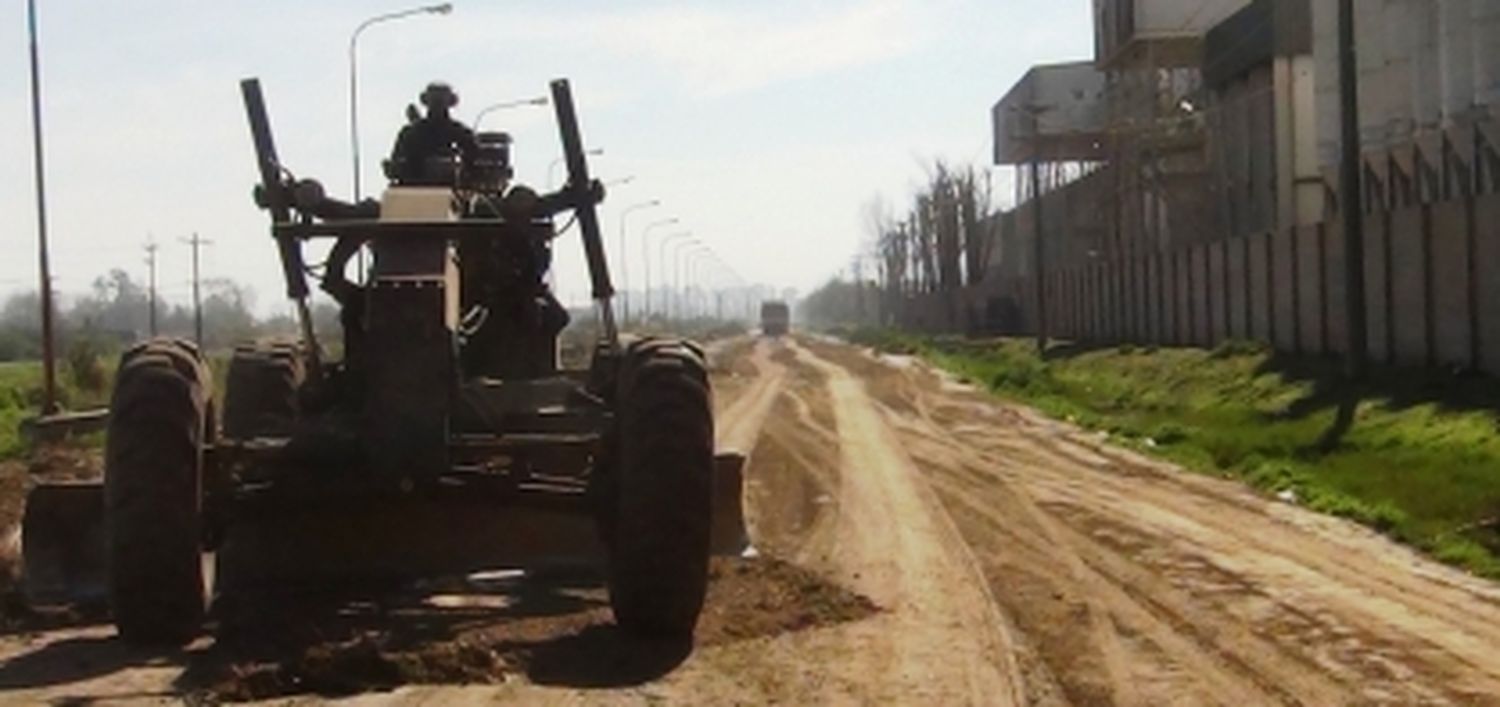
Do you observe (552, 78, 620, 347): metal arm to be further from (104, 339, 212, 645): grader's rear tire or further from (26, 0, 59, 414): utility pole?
(26, 0, 59, 414): utility pole

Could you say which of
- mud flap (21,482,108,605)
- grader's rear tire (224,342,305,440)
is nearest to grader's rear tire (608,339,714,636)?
mud flap (21,482,108,605)

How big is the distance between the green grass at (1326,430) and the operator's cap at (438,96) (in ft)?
26.5

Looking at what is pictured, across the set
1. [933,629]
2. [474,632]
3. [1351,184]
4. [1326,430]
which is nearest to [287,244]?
[474,632]

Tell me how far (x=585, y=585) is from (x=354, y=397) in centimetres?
196

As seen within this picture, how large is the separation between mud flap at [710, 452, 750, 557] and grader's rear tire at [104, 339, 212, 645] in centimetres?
411

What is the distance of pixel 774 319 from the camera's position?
143 m

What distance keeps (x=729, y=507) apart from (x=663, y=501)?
3315 mm

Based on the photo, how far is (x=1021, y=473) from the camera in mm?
24453

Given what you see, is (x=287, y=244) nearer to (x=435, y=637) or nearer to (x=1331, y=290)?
(x=435, y=637)

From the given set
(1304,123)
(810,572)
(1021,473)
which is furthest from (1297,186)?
(810,572)

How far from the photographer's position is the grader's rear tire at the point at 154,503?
11258 millimetres

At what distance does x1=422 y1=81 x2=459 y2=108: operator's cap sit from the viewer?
14.4 meters

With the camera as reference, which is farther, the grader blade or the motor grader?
the grader blade

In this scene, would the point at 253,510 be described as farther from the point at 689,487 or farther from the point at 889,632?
the point at 889,632
